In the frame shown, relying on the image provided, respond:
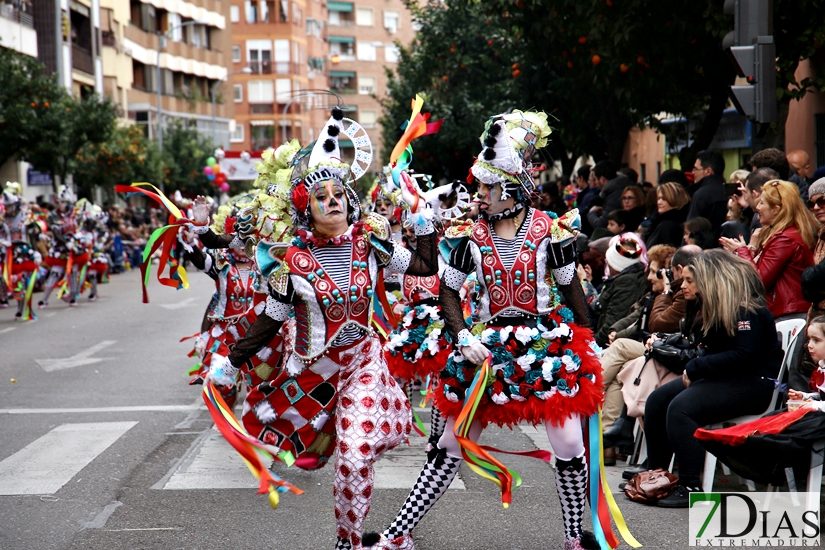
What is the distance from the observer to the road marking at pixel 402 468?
677 cm

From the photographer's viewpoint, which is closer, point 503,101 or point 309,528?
point 309,528

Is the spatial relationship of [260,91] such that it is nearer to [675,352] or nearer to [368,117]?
[368,117]

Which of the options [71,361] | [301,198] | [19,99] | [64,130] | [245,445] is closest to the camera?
[245,445]

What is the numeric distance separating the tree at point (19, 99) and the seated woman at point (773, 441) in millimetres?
24076

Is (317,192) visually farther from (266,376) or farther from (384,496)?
(384,496)

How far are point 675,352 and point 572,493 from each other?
6.58ft

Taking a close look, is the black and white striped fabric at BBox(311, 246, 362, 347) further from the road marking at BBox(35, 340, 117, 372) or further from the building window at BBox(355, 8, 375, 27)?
the building window at BBox(355, 8, 375, 27)

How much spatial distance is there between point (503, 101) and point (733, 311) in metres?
19.0

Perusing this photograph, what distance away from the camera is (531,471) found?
7.24 m

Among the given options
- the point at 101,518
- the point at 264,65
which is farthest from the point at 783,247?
the point at 264,65

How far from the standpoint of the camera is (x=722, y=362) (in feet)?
19.9

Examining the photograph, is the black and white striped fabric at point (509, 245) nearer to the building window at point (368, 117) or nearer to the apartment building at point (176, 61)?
the apartment building at point (176, 61)

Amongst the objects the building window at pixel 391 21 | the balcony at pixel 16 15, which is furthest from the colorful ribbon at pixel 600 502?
the building window at pixel 391 21

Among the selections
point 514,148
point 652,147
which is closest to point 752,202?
point 514,148
